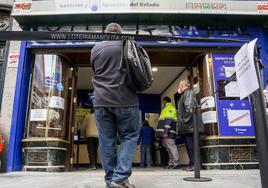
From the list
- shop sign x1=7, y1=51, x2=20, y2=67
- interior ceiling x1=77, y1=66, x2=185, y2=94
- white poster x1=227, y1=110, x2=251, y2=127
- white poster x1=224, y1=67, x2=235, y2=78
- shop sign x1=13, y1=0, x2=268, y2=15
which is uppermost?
shop sign x1=13, y1=0, x2=268, y2=15

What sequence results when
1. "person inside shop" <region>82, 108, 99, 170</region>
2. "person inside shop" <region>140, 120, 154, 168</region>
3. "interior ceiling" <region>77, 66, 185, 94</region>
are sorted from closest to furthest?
1. "person inside shop" <region>82, 108, 99, 170</region>
2. "interior ceiling" <region>77, 66, 185, 94</region>
3. "person inside shop" <region>140, 120, 154, 168</region>

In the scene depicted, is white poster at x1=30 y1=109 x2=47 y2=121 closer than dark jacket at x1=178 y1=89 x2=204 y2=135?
No

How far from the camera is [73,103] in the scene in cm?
751

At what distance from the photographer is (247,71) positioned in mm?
2580

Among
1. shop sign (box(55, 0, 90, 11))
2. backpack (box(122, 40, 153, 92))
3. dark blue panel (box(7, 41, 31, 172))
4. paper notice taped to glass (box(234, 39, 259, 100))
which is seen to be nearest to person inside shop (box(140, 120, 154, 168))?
dark blue panel (box(7, 41, 31, 172))

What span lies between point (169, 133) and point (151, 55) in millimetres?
1951

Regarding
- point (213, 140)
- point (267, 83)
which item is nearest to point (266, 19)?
point (267, 83)

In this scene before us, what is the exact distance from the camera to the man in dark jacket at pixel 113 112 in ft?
10.7

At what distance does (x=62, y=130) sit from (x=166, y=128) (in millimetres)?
2483

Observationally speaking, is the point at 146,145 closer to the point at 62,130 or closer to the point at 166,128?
the point at 166,128

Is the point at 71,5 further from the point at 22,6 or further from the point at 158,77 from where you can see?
the point at 158,77

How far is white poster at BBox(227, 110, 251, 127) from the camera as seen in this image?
6.61m

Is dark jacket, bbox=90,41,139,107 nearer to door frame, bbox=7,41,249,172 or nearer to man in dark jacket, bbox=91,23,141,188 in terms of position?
man in dark jacket, bbox=91,23,141,188

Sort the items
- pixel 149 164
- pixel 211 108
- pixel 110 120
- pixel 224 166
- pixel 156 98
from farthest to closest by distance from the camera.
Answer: pixel 156 98, pixel 149 164, pixel 211 108, pixel 224 166, pixel 110 120
